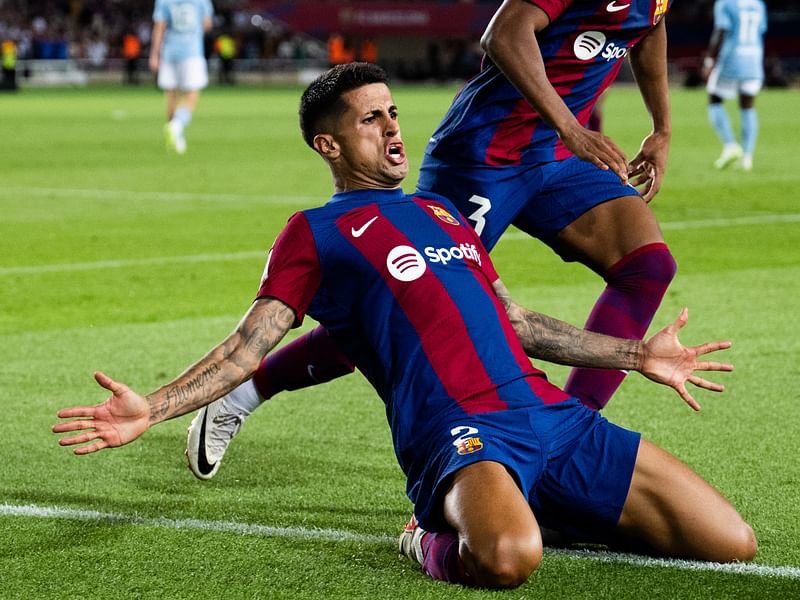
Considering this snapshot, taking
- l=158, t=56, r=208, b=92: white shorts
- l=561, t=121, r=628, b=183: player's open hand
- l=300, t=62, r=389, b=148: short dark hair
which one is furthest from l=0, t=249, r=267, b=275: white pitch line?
l=158, t=56, r=208, b=92: white shorts

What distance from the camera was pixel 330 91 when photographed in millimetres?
4230

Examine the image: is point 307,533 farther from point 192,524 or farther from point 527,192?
point 527,192

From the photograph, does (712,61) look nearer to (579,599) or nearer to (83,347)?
(83,347)

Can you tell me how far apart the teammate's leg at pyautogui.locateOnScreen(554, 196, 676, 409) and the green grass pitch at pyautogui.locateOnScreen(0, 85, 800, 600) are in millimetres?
509

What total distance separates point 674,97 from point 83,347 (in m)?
32.8

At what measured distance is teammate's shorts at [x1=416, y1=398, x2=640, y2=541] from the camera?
3.89 meters

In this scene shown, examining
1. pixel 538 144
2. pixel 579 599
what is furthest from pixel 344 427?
pixel 579 599

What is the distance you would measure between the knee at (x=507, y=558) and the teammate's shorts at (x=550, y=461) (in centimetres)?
24

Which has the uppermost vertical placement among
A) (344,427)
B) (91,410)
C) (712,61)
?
(91,410)

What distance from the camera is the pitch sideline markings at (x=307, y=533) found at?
3.97 metres

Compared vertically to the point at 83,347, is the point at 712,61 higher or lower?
lower

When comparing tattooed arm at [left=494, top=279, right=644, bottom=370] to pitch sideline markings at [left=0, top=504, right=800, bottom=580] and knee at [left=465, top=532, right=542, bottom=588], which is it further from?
knee at [left=465, top=532, right=542, bottom=588]

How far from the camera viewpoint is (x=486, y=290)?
163 inches

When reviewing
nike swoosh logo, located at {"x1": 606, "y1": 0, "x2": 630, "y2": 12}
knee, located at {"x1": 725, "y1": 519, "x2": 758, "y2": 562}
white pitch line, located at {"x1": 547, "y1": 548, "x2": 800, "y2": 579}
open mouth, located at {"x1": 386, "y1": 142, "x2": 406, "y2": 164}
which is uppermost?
nike swoosh logo, located at {"x1": 606, "y1": 0, "x2": 630, "y2": 12}
